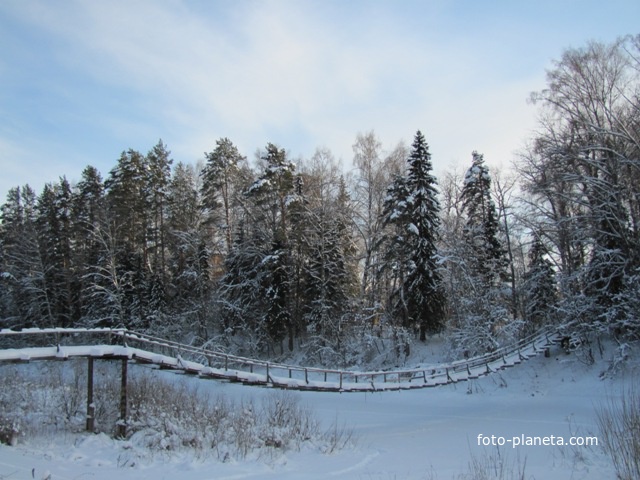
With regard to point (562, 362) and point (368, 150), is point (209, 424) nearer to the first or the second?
point (562, 362)

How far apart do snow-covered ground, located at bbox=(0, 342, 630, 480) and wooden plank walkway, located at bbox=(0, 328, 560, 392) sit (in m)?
0.82

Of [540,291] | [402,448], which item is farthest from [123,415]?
[540,291]

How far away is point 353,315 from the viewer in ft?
103

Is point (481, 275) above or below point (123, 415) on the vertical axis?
above

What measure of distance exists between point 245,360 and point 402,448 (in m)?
7.85

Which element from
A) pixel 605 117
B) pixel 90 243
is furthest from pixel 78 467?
pixel 90 243

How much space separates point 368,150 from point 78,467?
31.0 m

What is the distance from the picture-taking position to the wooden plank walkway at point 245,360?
11.3 m

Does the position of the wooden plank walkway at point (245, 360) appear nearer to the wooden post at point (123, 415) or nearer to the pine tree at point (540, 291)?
the wooden post at point (123, 415)

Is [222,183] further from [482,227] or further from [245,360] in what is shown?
[245,360]

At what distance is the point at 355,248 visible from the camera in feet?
111

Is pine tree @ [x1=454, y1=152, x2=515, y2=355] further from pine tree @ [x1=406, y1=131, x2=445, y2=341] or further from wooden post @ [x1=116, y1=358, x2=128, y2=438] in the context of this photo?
wooden post @ [x1=116, y1=358, x2=128, y2=438]

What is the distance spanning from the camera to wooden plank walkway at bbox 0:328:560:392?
11281 mm

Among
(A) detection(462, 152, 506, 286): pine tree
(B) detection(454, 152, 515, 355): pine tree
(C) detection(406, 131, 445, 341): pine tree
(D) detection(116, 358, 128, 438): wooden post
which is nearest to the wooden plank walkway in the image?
(D) detection(116, 358, 128, 438): wooden post
